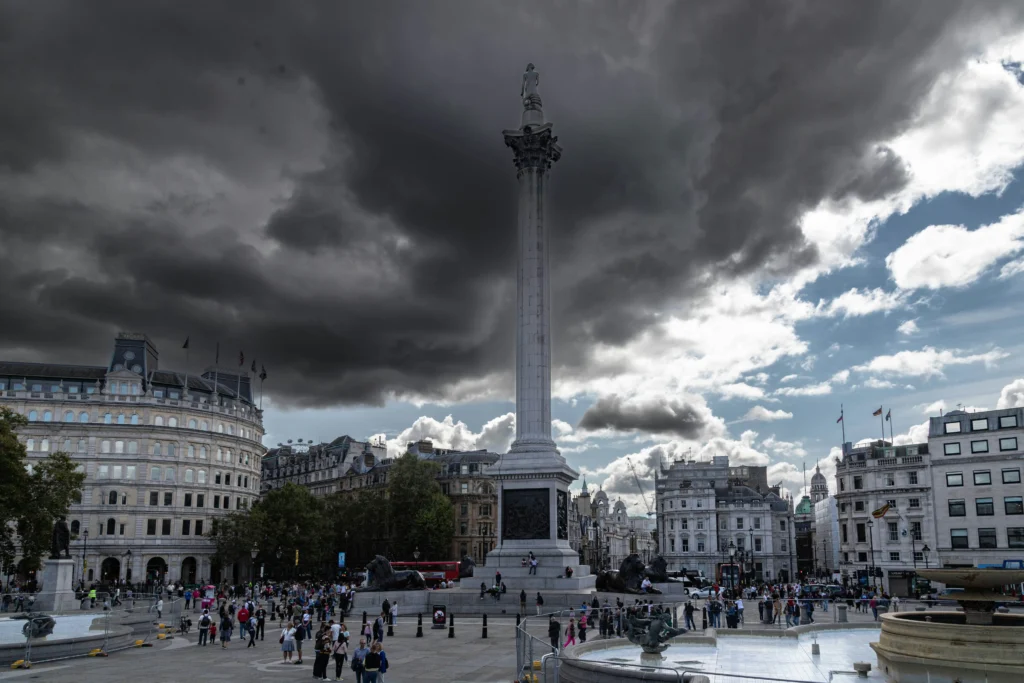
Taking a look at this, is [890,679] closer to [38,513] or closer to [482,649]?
[482,649]

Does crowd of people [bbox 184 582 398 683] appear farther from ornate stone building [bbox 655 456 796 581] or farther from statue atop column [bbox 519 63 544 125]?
ornate stone building [bbox 655 456 796 581]

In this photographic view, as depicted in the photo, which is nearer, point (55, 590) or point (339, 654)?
point (339, 654)

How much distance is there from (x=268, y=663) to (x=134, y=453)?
233 ft

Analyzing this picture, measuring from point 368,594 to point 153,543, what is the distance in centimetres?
5393

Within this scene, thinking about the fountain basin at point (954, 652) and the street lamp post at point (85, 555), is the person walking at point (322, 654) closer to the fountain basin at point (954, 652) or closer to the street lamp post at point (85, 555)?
the fountain basin at point (954, 652)

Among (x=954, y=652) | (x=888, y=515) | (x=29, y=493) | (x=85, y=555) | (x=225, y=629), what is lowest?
(x=85, y=555)

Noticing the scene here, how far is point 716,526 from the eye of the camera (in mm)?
115750

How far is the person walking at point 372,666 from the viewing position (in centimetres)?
1933

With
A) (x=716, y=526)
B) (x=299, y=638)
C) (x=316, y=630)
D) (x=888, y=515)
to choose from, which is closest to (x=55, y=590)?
(x=316, y=630)

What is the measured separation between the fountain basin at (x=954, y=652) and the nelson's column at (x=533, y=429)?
32.0 m

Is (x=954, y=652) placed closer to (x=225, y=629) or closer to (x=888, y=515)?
(x=225, y=629)

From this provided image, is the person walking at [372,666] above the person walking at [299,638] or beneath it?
above

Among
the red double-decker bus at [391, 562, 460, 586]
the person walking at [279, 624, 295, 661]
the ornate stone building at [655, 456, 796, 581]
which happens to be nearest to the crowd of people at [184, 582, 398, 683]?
the person walking at [279, 624, 295, 661]

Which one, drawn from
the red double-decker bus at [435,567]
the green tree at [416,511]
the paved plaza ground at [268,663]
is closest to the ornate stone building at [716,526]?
the green tree at [416,511]
